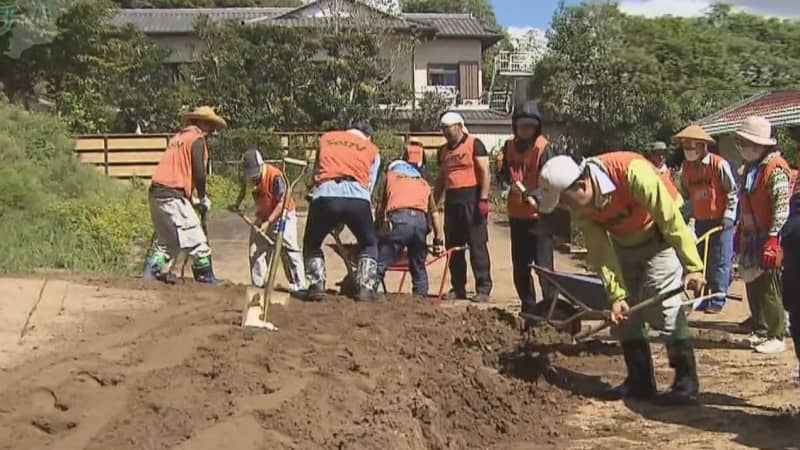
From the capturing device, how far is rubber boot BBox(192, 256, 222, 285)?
35.0ft

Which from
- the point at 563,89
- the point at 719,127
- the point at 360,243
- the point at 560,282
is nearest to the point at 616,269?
the point at 560,282

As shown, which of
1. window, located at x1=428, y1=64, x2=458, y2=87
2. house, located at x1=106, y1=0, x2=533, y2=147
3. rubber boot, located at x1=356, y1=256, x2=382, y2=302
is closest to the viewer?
rubber boot, located at x1=356, y1=256, x2=382, y2=302

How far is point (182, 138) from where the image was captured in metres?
10.3

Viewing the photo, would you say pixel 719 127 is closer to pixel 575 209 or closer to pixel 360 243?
pixel 360 243

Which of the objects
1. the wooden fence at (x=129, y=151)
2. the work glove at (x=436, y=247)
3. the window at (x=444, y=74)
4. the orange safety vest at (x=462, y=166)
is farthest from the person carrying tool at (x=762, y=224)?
the window at (x=444, y=74)

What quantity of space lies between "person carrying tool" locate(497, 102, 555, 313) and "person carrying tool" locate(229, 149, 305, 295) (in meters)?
2.42

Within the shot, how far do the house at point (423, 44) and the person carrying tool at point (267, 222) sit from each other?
22.9 meters

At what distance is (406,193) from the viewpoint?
10.3 m

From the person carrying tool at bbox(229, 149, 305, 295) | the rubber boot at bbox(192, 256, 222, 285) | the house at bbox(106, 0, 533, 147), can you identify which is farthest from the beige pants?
the house at bbox(106, 0, 533, 147)

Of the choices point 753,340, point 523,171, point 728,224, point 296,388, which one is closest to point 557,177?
point 296,388

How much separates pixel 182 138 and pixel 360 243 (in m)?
2.25

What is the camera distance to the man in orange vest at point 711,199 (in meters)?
9.54

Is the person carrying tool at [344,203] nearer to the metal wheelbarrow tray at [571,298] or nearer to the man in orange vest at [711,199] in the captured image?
the metal wheelbarrow tray at [571,298]

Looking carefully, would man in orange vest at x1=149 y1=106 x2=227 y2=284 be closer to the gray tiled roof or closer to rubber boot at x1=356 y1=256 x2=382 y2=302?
rubber boot at x1=356 y1=256 x2=382 y2=302
